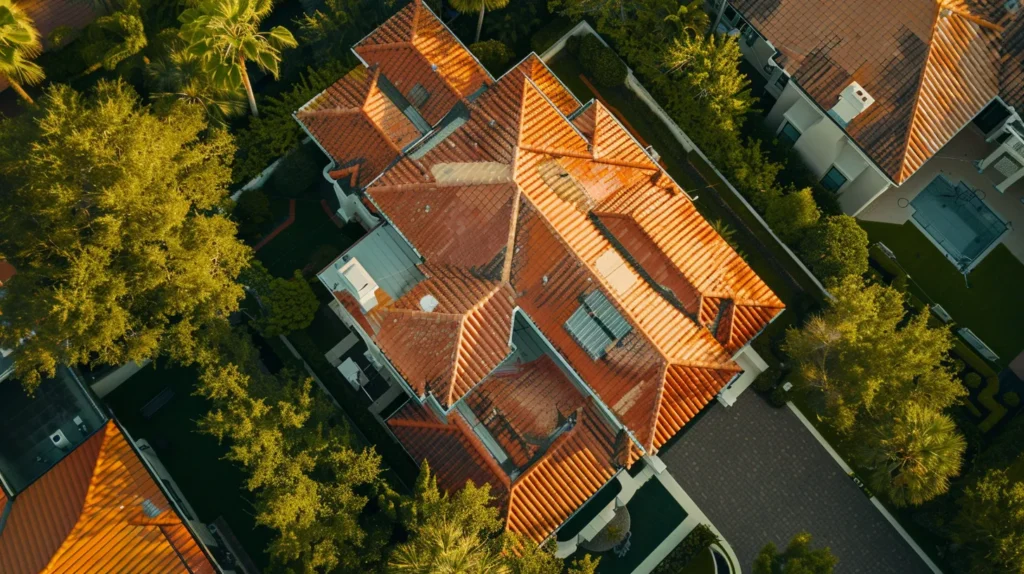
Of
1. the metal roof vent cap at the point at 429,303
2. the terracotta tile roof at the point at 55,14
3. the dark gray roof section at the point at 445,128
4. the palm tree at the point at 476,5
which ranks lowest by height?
the metal roof vent cap at the point at 429,303

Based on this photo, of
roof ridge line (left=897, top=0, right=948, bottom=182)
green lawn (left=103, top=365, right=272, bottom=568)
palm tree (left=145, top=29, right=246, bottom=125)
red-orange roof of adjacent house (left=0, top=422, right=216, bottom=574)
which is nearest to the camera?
red-orange roof of adjacent house (left=0, top=422, right=216, bottom=574)

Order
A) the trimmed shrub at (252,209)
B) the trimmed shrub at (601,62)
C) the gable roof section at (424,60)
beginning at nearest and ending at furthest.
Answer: the gable roof section at (424,60) < the trimmed shrub at (252,209) < the trimmed shrub at (601,62)

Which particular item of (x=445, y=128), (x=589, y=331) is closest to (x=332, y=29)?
(x=445, y=128)

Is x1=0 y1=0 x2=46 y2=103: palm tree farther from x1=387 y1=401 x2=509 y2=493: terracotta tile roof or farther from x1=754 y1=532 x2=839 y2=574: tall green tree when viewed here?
x1=754 y1=532 x2=839 y2=574: tall green tree

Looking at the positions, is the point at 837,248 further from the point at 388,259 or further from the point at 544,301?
the point at 388,259

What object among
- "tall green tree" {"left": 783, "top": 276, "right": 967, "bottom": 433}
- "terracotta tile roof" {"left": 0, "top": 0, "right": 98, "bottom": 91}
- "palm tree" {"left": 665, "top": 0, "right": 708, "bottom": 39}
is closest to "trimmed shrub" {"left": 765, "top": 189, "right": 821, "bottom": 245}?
"tall green tree" {"left": 783, "top": 276, "right": 967, "bottom": 433}

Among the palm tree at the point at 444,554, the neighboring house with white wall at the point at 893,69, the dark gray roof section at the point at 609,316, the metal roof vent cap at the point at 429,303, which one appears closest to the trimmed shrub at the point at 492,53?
the neighboring house with white wall at the point at 893,69

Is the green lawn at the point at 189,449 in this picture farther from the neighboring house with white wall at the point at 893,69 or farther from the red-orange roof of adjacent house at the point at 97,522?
the neighboring house with white wall at the point at 893,69
